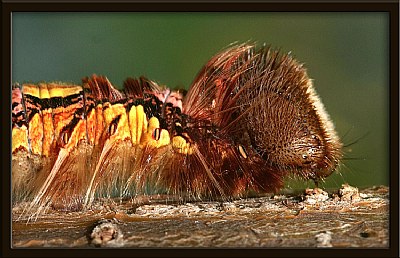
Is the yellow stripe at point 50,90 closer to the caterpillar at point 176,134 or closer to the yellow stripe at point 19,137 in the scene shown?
the caterpillar at point 176,134

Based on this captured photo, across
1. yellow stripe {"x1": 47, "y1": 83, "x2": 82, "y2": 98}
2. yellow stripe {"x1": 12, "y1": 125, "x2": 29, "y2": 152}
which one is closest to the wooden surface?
yellow stripe {"x1": 12, "y1": 125, "x2": 29, "y2": 152}

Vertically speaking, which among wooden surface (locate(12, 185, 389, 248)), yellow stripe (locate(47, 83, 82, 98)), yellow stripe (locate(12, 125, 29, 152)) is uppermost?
yellow stripe (locate(47, 83, 82, 98))

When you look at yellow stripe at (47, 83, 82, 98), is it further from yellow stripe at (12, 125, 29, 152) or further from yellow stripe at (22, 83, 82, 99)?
yellow stripe at (12, 125, 29, 152)

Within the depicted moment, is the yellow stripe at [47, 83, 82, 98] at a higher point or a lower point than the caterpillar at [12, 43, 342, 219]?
higher

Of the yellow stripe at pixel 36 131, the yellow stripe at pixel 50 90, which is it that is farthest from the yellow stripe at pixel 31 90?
the yellow stripe at pixel 36 131
